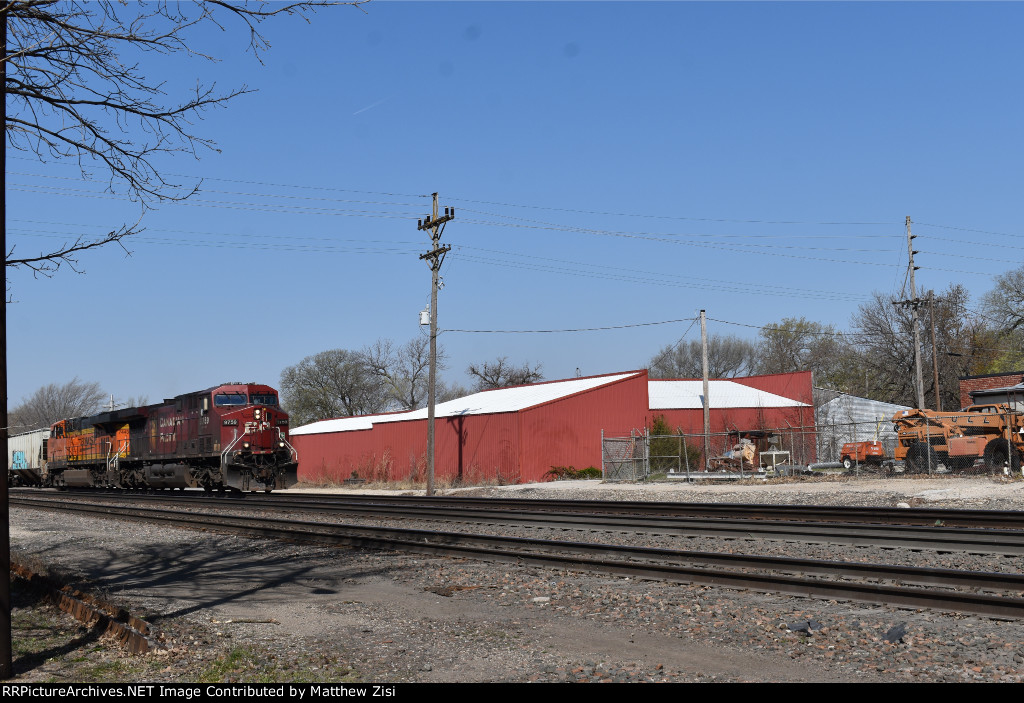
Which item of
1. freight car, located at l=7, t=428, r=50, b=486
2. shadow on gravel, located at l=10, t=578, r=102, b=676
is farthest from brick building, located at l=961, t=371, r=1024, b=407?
freight car, located at l=7, t=428, r=50, b=486

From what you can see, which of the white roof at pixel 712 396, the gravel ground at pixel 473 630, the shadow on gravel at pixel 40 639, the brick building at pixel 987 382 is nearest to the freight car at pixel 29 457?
the white roof at pixel 712 396

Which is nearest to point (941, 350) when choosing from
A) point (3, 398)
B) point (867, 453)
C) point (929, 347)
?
point (929, 347)

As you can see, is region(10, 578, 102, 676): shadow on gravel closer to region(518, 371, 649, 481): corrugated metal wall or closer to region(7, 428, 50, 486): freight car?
region(518, 371, 649, 481): corrugated metal wall

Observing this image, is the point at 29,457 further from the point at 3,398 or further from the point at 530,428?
the point at 3,398

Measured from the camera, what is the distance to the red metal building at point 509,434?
3916cm

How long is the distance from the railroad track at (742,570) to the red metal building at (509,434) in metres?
22.8

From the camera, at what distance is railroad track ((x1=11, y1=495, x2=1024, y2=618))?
28.9ft

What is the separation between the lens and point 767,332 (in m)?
101

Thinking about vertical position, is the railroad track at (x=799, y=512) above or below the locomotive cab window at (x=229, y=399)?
below

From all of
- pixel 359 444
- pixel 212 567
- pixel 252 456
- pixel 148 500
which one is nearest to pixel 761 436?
pixel 359 444

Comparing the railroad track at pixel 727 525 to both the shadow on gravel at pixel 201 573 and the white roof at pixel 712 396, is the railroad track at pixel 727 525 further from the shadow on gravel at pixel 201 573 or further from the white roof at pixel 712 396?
the white roof at pixel 712 396

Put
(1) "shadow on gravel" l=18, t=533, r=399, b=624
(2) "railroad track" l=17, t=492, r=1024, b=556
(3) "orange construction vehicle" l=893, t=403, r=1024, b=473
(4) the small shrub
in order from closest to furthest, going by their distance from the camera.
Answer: (1) "shadow on gravel" l=18, t=533, r=399, b=624, (2) "railroad track" l=17, t=492, r=1024, b=556, (3) "orange construction vehicle" l=893, t=403, r=1024, b=473, (4) the small shrub

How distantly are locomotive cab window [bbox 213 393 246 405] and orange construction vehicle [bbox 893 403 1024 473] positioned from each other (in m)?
23.9

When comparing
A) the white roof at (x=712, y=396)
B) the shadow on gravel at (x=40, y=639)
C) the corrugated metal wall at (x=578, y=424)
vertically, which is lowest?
the shadow on gravel at (x=40, y=639)
